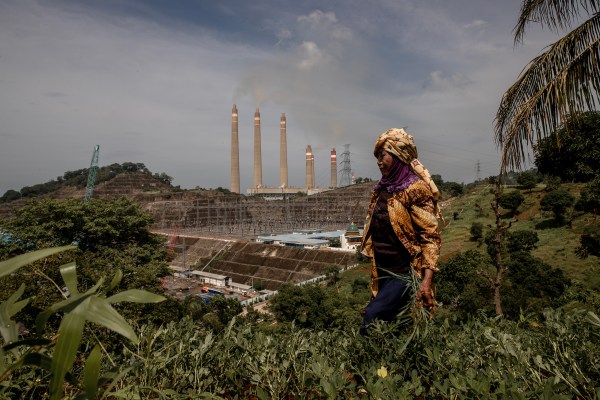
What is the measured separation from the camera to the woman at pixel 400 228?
99.2 inches

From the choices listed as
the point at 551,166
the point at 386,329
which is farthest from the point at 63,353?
the point at 551,166

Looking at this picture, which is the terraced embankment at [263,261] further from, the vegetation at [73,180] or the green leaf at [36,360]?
the vegetation at [73,180]

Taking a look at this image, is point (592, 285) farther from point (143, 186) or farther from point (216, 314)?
point (143, 186)

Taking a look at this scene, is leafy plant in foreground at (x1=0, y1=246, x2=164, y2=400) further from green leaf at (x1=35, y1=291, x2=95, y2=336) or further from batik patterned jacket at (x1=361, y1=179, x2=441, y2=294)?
batik patterned jacket at (x1=361, y1=179, x2=441, y2=294)

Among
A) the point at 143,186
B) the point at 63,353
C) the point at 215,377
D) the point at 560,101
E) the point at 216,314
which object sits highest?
the point at 143,186

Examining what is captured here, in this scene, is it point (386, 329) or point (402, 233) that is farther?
point (402, 233)

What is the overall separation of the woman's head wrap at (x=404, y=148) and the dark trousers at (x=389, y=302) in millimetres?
627

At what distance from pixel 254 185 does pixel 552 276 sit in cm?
6196

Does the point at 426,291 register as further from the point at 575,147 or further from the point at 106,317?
the point at 575,147

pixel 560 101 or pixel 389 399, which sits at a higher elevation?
pixel 560 101

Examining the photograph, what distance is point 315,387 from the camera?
4.89 feet

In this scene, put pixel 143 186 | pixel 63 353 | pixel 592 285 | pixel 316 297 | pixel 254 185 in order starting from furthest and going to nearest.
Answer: pixel 254 185
pixel 143 186
pixel 316 297
pixel 592 285
pixel 63 353

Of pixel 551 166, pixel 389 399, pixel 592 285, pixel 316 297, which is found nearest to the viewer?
pixel 389 399

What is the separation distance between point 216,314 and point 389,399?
13168 mm
